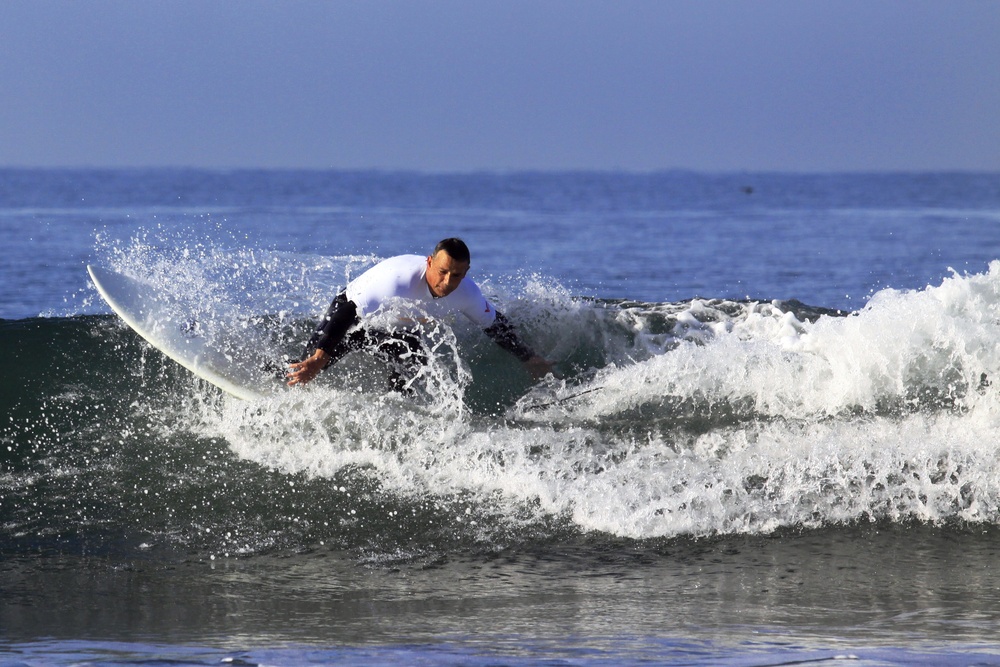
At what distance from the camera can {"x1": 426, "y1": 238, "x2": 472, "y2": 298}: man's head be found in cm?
576

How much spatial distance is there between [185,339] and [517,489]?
101 inches

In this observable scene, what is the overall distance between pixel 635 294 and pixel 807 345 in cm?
556

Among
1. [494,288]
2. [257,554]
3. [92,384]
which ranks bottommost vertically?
[257,554]

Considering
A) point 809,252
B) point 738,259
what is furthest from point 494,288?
point 809,252

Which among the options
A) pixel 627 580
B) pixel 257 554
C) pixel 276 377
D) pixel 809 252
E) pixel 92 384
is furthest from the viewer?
pixel 809 252

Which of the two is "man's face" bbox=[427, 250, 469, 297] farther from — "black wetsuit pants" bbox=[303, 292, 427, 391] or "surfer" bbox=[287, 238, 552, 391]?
"black wetsuit pants" bbox=[303, 292, 427, 391]

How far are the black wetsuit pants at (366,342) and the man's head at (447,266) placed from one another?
0.36 metres

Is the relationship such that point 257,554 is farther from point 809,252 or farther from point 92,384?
point 809,252

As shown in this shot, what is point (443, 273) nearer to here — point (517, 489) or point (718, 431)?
point (517, 489)

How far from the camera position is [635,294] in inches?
477

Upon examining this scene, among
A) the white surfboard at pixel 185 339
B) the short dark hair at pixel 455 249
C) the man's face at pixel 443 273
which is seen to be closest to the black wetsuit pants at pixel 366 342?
the man's face at pixel 443 273

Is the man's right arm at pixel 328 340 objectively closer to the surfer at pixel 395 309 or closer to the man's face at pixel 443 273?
the surfer at pixel 395 309

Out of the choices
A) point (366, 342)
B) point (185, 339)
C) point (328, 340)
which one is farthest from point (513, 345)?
point (185, 339)

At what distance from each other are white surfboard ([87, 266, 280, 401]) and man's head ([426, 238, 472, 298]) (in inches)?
47.7
